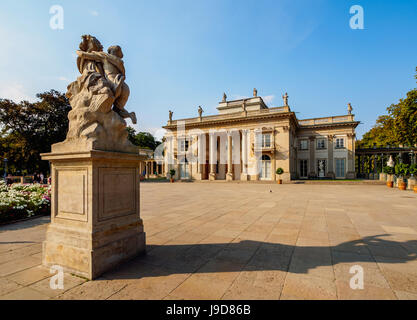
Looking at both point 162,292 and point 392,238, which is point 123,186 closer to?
point 162,292

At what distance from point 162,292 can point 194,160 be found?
1359 inches

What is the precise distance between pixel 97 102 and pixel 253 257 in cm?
395

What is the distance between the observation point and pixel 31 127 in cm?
2859

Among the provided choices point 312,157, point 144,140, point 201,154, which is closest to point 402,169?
point 312,157

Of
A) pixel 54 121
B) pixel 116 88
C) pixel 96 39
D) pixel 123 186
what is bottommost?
pixel 123 186

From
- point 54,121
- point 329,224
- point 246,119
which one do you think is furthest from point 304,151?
point 54,121

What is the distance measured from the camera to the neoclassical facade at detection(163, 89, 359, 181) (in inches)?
1225

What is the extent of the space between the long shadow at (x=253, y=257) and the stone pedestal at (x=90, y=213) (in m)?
0.33

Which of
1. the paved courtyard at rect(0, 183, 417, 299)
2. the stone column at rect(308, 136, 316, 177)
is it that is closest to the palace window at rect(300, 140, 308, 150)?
the stone column at rect(308, 136, 316, 177)

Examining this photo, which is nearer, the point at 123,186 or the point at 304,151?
the point at 123,186

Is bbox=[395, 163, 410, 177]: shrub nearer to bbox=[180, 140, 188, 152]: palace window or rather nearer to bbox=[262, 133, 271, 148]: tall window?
bbox=[262, 133, 271, 148]: tall window

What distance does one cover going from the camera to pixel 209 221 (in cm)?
661

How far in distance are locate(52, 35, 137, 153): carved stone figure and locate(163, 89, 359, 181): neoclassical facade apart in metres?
29.2
